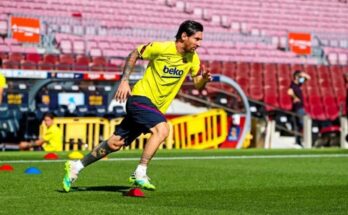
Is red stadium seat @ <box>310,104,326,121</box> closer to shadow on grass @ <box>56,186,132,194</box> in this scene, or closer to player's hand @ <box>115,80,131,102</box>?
shadow on grass @ <box>56,186,132,194</box>

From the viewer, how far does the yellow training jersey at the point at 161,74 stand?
9828 mm

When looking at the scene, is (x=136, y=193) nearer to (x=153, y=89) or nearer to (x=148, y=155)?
(x=148, y=155)

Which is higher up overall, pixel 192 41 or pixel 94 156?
pixel 192 41

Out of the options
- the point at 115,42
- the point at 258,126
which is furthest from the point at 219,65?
the point at 258,126

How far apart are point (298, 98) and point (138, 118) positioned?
16.0 m

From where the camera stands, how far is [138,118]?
9.69 metres

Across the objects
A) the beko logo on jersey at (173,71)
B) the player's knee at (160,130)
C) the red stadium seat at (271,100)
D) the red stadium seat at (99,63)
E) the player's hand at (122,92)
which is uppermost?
the beko logo on jersey at (173,71)

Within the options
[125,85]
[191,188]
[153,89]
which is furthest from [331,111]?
[125,85]

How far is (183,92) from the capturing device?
27.2 m

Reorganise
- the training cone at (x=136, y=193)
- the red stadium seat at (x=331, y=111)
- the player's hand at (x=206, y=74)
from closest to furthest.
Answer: the training cone at (x=136, y=193), the player's hand at (x=206, y=74), the red stadium seat at (x=331, y=111)

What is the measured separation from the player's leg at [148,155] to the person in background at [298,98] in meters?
15.5

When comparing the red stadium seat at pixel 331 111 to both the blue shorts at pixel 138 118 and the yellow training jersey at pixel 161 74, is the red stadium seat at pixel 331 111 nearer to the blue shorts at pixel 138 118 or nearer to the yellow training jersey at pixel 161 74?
the yellow training jersey at pixel 161 74

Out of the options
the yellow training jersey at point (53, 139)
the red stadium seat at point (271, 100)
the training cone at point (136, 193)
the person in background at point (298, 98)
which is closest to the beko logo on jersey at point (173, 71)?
the training cone at point (136, 193)

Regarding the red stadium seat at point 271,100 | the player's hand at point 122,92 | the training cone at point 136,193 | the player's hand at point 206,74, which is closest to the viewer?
the training cone at point 136,193
